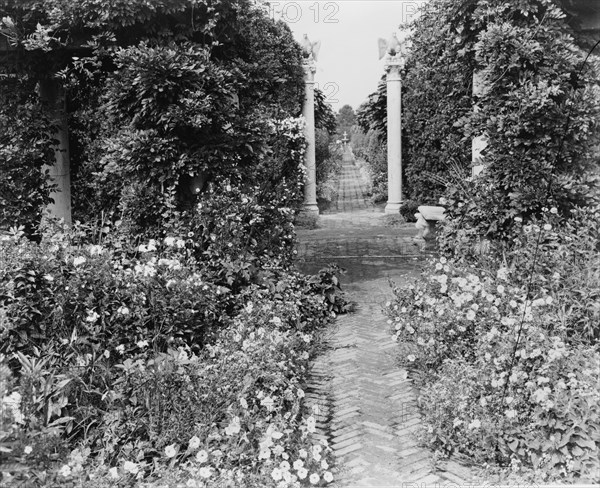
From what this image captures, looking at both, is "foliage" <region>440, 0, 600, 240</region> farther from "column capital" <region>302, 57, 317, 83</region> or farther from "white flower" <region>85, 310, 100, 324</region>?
"column capital" <region>302, 57, 317, 83</region>

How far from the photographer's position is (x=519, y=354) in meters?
3.68

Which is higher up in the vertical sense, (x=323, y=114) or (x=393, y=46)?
(x=393, y=46)

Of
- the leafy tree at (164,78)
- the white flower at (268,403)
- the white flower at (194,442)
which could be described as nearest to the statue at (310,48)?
the leafy tree at (164,78)

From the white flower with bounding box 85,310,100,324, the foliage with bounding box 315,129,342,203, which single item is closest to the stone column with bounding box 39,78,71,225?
the white flower with bounding box 85,310,100,324

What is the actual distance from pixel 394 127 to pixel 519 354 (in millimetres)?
11389

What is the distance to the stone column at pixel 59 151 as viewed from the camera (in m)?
7.11

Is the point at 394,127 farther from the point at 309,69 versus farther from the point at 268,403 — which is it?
the point at 268,403

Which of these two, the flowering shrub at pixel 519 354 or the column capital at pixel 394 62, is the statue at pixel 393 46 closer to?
the column capital at pixel 394 62

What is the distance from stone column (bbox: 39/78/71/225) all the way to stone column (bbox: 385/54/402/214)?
874 cm

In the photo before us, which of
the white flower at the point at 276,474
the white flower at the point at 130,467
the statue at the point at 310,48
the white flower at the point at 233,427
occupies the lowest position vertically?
the white flower at the point at 276,474

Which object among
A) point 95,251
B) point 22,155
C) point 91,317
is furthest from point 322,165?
point 91,317

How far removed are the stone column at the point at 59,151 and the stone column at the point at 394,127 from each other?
874 centimetres

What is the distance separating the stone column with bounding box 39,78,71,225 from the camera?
23.3 ft

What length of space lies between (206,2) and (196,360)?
3524 mm
